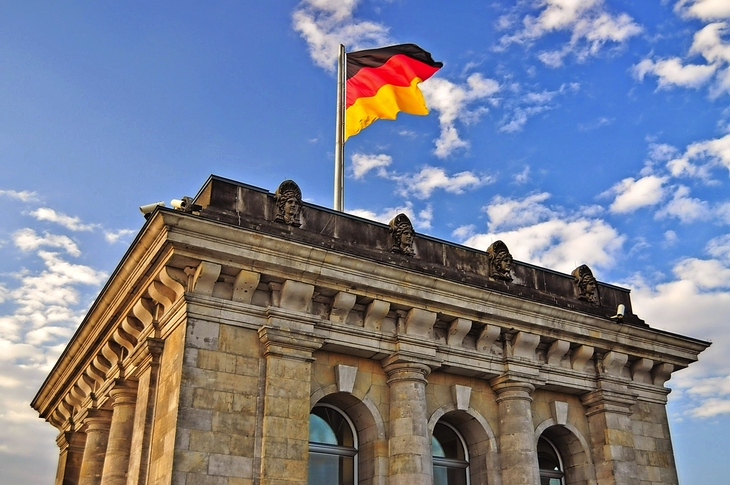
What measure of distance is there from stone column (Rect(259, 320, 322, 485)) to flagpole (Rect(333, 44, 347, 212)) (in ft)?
19.9

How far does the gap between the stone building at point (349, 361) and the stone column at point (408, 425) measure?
0.14ft

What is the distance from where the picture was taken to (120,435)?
19859 mm

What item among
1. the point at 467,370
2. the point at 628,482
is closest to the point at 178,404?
the point at 467,370

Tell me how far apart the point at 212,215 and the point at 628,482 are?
44.9ft

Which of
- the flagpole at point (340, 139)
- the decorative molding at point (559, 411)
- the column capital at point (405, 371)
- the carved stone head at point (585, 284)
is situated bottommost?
the decorative molding at point (559, 411)

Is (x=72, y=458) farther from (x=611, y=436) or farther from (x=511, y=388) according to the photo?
(x=611, y=436)

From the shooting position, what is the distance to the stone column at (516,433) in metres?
19.8

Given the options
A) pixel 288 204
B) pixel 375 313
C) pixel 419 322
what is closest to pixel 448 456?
pixel 419 322

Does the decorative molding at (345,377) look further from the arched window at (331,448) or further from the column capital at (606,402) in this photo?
the column capital at (606,402)

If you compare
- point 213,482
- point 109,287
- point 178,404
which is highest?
point 109,287

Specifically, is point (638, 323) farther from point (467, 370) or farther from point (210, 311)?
point (210, 311)

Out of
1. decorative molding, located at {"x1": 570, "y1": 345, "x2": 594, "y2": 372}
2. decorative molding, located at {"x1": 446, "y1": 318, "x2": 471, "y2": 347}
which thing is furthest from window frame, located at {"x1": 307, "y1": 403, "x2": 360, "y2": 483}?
decorative molding, located at {"x1": 570, "y1": 345, "x2": 594, "y2": 372}

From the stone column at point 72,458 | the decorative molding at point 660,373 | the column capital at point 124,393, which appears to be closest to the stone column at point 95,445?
the stone column at point 72,458

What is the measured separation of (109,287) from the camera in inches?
784
